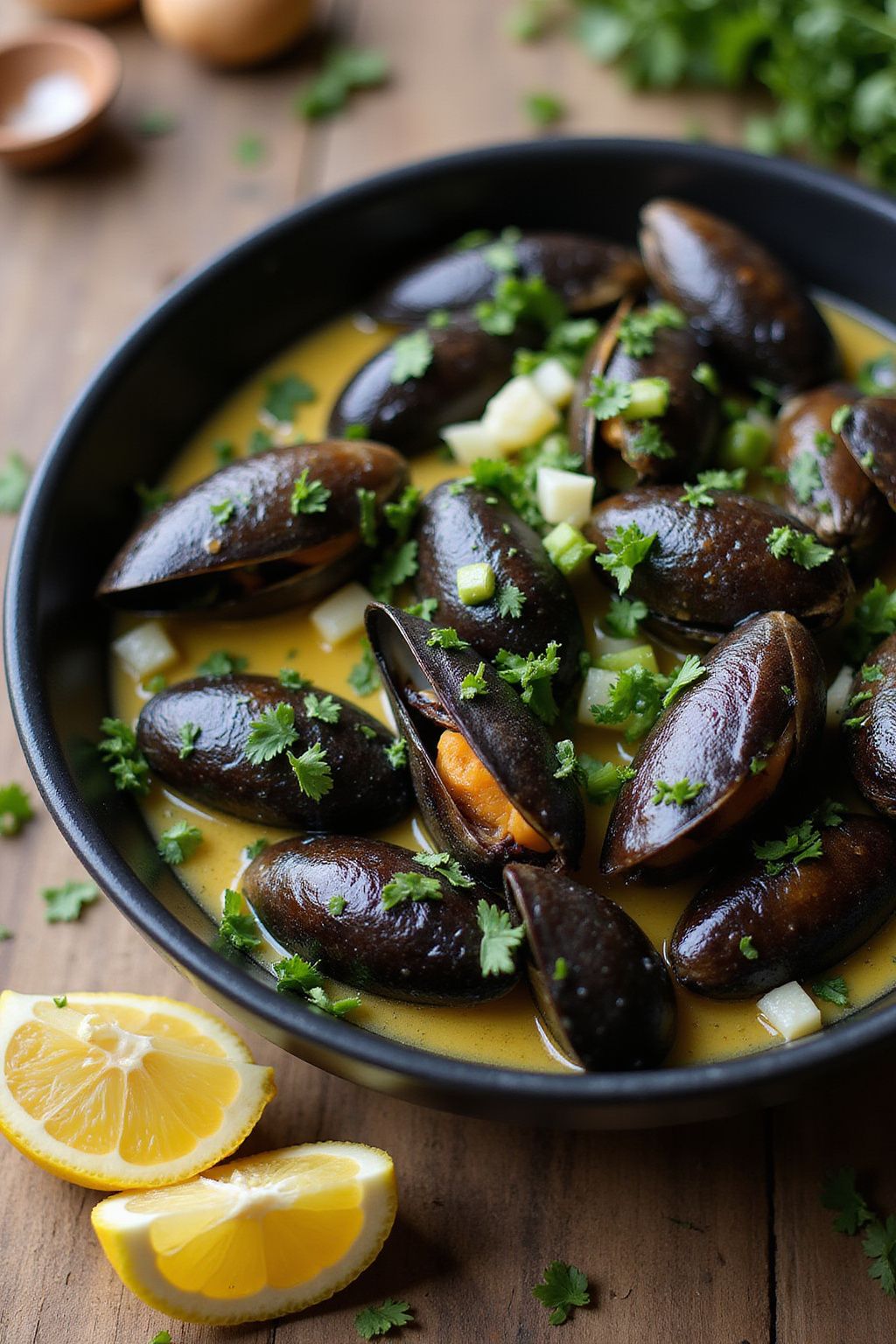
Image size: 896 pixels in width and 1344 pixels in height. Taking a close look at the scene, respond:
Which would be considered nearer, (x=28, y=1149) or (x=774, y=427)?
(x=28, y=1149)

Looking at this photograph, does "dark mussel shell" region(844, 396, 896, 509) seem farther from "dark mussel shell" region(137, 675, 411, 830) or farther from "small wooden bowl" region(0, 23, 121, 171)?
"small wooden bowl" region(0, 23, 121, 171)

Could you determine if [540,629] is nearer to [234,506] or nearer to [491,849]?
[491,849]

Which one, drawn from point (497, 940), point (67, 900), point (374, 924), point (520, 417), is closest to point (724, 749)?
point (497, 940)

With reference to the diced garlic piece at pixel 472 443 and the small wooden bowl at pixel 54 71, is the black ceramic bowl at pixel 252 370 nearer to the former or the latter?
the diced garlic piece at pixel 472 443

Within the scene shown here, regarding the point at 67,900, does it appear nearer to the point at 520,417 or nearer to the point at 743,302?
the point at 520,417

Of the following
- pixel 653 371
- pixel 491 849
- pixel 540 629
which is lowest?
pixel 491 849

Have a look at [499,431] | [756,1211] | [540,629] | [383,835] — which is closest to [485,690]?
[540,629]
